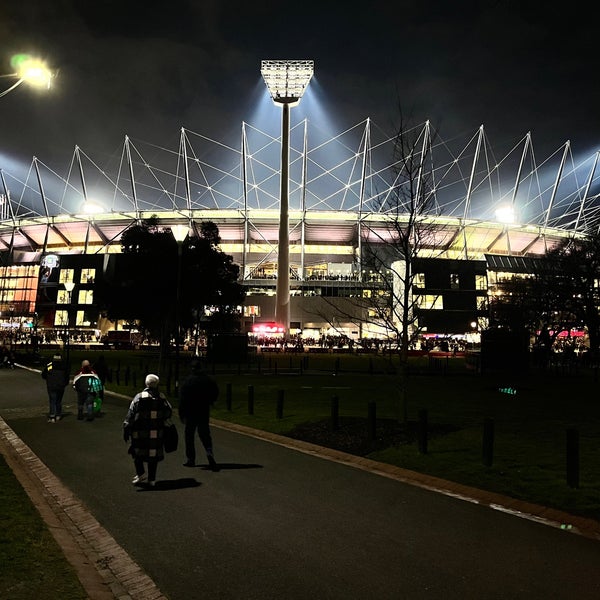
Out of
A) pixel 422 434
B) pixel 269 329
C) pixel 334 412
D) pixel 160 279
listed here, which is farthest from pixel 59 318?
pixel 422 434

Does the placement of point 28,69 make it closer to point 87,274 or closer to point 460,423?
point 460,423

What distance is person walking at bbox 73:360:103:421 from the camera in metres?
12.9

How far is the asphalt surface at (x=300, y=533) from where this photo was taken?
426 cm

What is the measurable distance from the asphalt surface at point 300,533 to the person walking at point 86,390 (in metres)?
3.91

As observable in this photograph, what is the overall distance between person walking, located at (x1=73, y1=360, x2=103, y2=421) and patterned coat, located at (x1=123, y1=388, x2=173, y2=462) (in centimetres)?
666

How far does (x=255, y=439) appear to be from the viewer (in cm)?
1077

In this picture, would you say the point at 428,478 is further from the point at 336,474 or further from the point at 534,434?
the point at 534,434

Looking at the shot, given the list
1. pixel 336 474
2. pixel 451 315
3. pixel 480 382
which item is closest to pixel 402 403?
pixel 336 474

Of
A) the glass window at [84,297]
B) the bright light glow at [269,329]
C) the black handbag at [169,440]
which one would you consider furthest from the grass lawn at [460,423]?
the glass window at [84,297]

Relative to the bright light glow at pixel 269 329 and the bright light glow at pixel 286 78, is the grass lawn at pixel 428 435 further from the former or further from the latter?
the bright light glow at pixel 286 78

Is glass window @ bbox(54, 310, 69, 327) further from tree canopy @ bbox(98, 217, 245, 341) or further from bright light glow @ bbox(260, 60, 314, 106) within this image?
tree canopy @ bbox(98, 217, 245, 341)

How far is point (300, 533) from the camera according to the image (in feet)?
17.8

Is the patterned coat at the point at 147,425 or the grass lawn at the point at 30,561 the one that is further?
the patterned coat at the point at 147,425

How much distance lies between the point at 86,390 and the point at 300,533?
924 centimetres
